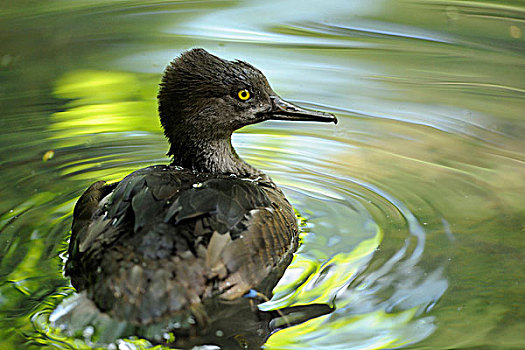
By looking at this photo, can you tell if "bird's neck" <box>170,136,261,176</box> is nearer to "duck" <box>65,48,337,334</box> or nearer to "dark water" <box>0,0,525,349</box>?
"duck" <box>65,48,337,334</box>

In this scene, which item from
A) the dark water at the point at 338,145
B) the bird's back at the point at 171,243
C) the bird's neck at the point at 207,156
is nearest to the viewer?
the bird's back at the point at 171,243

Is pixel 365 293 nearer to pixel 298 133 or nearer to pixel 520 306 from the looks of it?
pixel 520 306

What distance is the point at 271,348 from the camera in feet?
10.8

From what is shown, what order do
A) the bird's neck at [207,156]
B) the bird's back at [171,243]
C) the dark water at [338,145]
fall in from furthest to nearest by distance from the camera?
the bird's neck at [207,156] → the dark water at [338,145] → the bird's back at [171,243]

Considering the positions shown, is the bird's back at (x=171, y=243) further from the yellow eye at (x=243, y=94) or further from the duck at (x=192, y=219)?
the yellow eye at (x=243, y=94)

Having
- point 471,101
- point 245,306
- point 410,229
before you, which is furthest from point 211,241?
point 471,101

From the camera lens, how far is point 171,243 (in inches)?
137

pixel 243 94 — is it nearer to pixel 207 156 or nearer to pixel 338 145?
pixel 207 156

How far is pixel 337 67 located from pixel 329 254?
2.89 metres

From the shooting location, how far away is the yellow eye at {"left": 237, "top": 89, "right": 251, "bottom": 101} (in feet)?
14.7

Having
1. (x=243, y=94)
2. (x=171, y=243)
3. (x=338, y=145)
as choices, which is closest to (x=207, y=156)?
(x=243, y=94)

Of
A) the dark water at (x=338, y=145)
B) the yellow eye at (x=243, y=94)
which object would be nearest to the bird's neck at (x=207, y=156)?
the yellow eye at (x=243, y=94)

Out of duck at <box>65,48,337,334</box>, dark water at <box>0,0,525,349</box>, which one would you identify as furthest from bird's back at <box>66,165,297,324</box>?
dark water at <box>0,0,525,349</box>

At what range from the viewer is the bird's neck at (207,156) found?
4465mm
